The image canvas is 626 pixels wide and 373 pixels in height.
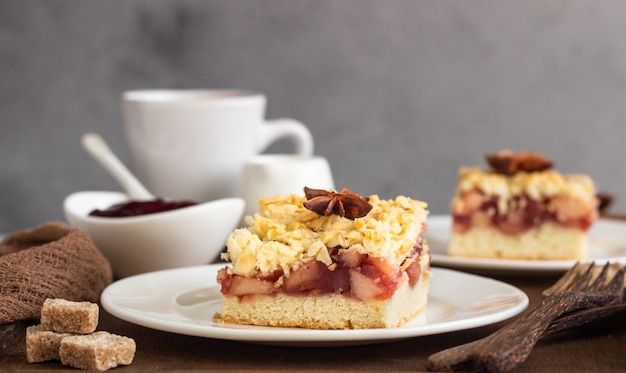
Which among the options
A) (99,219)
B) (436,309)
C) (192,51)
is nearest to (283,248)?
(436,309)

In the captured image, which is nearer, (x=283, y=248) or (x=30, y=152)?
(x=283, y=248)

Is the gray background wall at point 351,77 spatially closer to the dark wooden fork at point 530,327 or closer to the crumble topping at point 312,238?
the dark wooden fork at point 530,327

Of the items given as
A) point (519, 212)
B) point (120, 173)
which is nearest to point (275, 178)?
point (120, 173)

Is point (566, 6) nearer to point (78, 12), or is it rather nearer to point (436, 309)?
point (78, 12)

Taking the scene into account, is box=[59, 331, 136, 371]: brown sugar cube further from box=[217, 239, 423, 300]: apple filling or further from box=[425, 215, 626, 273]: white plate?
box=[425, 215, 626, 273]: white plate

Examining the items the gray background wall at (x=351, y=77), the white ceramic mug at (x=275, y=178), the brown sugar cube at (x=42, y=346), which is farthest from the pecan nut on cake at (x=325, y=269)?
the gray background wall at (x=351, y=77)

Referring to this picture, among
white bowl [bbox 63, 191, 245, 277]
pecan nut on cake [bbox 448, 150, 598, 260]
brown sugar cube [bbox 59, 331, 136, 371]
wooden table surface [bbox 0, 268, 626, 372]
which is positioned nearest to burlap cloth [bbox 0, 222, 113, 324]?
wooden table surface [bbox 0, 268, 626, 372]

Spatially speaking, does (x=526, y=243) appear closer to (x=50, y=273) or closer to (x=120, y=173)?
(x=120, y=173)

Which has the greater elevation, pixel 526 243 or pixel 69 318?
pixel 69 318

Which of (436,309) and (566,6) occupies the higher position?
(566,6)
